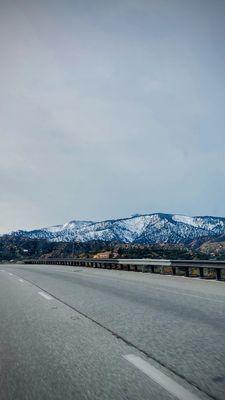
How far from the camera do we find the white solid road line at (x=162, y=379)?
4.08m

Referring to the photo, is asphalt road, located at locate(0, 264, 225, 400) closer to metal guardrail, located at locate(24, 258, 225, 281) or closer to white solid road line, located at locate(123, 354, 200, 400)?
white solid road line, located at locate(123, 354, 200, 400)

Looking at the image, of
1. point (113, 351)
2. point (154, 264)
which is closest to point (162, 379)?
point (113, 351)

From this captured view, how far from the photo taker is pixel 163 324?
7844 millimetres

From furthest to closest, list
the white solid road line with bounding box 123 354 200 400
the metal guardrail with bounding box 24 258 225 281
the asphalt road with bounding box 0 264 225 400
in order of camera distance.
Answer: the metal guardrail with bounding box 24 258 225 281 → the asphalt road with bounding box 0 264 225 400 → the white solid road line with bounding box 123 354 200 400

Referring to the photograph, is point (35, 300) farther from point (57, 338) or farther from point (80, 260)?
point (80, 260)

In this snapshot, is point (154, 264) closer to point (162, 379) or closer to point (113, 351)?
point (113, 351)

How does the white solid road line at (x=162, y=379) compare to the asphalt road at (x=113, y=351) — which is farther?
the asphalt road at (x=113, y=351)

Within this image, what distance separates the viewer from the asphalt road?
4316 millimetres

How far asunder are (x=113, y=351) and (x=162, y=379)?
1417mm

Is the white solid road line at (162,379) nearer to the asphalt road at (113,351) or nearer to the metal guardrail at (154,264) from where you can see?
the asphalt road at (113,351)

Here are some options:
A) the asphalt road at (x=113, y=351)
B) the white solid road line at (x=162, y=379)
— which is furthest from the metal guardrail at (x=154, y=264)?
the white solid road line at (x=162, y=379)

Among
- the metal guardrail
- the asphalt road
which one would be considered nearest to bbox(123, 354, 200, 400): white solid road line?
the asphalt road

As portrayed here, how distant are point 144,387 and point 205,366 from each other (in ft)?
3.28

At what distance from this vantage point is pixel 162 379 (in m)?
4.60
